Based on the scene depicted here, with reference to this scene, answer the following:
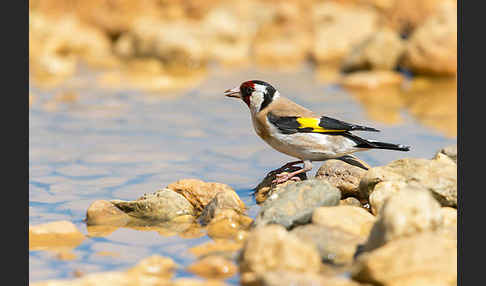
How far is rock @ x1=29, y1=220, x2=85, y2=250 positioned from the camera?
5438mm

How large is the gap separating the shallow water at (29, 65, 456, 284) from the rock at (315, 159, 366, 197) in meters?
0.75

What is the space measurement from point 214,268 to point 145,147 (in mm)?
4198

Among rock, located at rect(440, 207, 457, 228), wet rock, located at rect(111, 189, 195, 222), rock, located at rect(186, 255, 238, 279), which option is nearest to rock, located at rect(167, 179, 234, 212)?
wet rock, located at rect(111, 189, 195, 222)

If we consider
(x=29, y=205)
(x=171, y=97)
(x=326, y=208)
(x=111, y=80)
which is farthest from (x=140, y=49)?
(x=326, y=208)

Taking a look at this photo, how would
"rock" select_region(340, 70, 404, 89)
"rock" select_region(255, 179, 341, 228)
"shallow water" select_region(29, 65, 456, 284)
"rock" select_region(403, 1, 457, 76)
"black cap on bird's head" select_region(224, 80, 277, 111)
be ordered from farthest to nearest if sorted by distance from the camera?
"rock" select_region(403, 1, 457, 76), "rock" select_region(340, 70, 404, 89), "black cap on bird's head" select_region(224, 80, 277, 111), "shallow water" select_region(29, 65, 456, 284), "rock" select_region(255, 179, 341, 228)

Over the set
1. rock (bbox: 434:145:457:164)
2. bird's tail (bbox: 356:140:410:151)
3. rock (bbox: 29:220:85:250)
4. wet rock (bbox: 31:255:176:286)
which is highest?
bird's tail (bbox: 356:140:410:151)

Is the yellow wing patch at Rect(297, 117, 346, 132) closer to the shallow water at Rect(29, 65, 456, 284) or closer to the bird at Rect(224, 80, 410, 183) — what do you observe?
the bird at Rect(224, 80, 410, 183)

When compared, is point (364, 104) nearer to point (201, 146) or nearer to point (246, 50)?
point (201, 146)

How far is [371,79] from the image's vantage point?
13312mm

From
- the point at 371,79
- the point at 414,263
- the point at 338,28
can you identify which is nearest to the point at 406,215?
the point at 414,263

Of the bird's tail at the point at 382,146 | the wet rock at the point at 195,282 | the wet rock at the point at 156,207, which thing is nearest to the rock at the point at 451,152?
the bird's tail at the point at 382,146

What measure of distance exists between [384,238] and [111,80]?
9380 mm

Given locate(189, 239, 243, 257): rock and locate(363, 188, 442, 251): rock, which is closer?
locate(363, 188, 442, 251): rock

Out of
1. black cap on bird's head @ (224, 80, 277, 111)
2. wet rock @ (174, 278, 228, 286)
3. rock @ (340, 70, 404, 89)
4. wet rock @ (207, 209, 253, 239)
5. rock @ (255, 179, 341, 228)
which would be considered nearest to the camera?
wet rock @ (174, 278, 228, 286)
